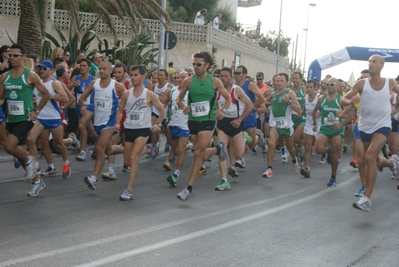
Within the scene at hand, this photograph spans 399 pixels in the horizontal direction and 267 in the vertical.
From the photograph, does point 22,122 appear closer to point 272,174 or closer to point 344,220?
point 344,220

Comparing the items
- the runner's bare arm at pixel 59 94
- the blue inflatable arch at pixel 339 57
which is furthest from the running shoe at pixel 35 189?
the blue inflatable arch at pixel 339 57

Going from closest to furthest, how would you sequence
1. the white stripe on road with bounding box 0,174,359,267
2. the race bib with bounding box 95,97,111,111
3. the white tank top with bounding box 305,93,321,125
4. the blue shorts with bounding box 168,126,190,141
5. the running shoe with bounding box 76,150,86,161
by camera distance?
the white stripe on road with bounding box 0,174,359,267, the race bib with bounding box 95,97,111,111, the blue shorts with bounding box 168,126,190,141, the running shoe with bounding box 76,150,86,161, the white tank top with bounding box 305,93,321,125

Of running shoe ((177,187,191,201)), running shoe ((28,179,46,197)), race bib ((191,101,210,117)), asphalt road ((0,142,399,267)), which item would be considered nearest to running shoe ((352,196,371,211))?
asphalt road ((0,142,399,267))

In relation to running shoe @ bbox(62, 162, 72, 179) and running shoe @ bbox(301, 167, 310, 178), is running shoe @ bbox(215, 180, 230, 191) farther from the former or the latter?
running shoe @ bbox(301, 167, 310, 178)

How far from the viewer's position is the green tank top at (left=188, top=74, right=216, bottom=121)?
11.1m

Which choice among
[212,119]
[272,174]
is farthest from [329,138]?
[212,119]

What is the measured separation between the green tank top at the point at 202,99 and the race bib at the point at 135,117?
0.72 m

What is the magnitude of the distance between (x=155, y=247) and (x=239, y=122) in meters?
5.00

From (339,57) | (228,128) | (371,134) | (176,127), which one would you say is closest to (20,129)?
(228,128)

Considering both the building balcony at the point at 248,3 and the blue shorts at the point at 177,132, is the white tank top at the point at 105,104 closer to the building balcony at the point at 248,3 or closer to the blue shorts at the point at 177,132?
the blue shorts at the point at 177,132

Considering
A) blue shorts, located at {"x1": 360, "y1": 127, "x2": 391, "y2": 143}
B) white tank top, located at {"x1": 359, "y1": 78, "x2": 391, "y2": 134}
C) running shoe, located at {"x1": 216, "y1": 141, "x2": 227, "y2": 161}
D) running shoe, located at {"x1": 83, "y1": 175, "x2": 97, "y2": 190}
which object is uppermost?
white tank top, located at {"x1": 359, "y1": 78, "x2": 391, "y2": 134}

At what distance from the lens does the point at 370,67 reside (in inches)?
409

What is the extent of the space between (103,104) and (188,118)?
6.06 feet

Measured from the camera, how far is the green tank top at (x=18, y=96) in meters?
10.4
